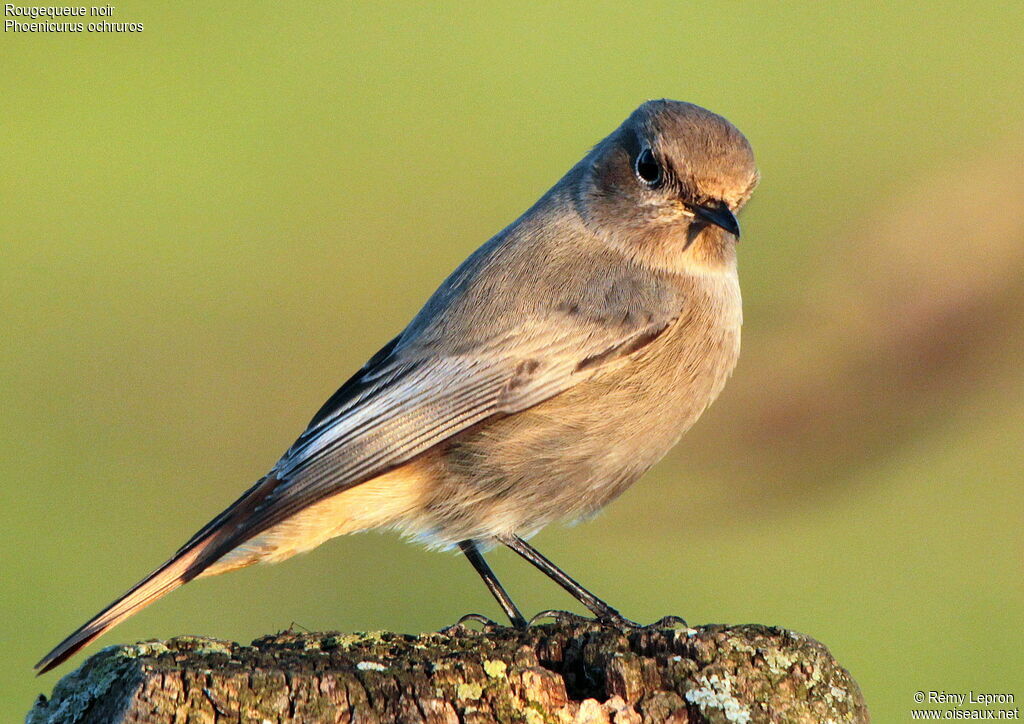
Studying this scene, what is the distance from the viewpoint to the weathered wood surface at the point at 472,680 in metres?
2.59

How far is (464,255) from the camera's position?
28.8 ft

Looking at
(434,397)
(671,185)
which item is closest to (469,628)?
(434,397)

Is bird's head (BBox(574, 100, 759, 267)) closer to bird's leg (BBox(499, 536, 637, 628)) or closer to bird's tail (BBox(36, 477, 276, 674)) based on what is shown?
bird's leg (BBox(499, 536, 637, 628))

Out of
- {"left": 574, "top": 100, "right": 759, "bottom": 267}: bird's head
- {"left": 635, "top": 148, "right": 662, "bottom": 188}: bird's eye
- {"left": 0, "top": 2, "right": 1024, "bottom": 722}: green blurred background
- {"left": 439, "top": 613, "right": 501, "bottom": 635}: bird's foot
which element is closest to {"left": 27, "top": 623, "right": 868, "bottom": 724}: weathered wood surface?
{"left": 439, "top": 613, "right": 501, "bottom": 635}: bird's foot

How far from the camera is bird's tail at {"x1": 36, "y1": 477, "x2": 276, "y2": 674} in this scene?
334 centimetres

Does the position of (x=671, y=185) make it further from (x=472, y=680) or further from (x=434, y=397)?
(x=472, y=680)

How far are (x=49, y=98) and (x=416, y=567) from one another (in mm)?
4825

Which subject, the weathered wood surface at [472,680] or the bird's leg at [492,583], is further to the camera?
the bird's leg at [492,583]

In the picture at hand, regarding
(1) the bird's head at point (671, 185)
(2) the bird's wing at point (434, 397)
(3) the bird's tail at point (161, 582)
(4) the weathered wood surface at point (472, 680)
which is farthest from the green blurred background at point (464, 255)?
(4) the weathered wood surface at point (472, 680)

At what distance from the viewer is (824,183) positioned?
30.9 feet

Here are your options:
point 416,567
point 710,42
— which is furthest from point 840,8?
point 416,567

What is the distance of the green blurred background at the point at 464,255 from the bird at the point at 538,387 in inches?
33.6

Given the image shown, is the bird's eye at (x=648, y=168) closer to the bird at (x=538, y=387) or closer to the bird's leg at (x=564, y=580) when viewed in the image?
the bird at (x=538, y=387)

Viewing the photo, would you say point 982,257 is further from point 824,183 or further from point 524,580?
point 524,580
